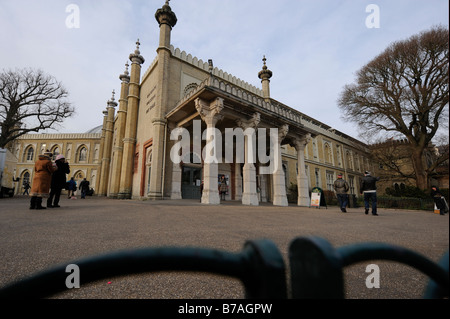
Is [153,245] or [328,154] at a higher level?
[328,154]

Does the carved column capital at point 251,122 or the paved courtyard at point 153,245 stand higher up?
the carved column capital at point 251,122

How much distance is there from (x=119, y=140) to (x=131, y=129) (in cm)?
296

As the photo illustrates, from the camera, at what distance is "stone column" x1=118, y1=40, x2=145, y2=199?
17266 millimetres

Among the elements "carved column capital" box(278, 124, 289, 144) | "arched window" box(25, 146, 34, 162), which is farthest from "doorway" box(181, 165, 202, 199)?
"arched window" box(25, 146, 34, 162)

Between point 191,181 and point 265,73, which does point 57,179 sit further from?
point 265,73

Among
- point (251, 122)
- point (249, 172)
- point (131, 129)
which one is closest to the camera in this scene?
point (249, 172)

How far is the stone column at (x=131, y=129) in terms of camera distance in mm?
17266

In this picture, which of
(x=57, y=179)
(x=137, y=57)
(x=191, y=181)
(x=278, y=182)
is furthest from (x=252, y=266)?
(x=137, y=57)

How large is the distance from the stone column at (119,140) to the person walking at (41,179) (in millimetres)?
12732

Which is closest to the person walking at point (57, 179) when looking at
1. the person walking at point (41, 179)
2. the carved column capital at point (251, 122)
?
the person walking at point (41, 179)

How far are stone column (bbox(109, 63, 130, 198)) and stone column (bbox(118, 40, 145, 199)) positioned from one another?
3.31 ft

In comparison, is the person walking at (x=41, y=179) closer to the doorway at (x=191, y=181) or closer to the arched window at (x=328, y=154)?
the doorway at (x=191, y=181)

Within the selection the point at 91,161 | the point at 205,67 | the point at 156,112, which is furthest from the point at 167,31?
the point at 91,161

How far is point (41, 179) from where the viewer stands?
20.7 feet
